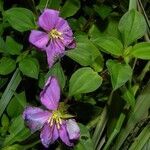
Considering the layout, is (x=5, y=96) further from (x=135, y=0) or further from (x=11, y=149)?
(x=135, y=0)

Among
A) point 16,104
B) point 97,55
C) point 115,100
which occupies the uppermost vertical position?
point 97,55

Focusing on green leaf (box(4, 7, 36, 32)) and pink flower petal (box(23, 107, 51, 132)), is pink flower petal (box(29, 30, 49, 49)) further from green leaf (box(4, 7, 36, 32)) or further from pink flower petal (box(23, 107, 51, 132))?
pink flower petal (box(23, 107, 51, 132))

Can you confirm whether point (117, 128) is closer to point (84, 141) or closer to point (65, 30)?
point (84, 141)

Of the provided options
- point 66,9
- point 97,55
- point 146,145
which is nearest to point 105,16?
point 66,9

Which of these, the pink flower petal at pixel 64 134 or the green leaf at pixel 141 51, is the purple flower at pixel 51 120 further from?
the green leaf at pixel 141 51

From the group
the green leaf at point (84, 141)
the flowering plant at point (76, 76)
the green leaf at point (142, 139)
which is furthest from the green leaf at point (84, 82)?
the green leaf at point (142, 139)

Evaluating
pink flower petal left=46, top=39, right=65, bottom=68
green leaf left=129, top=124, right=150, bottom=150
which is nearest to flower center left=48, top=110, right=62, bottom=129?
pink flower petal left=46, top=39, right=65, bottom=68
